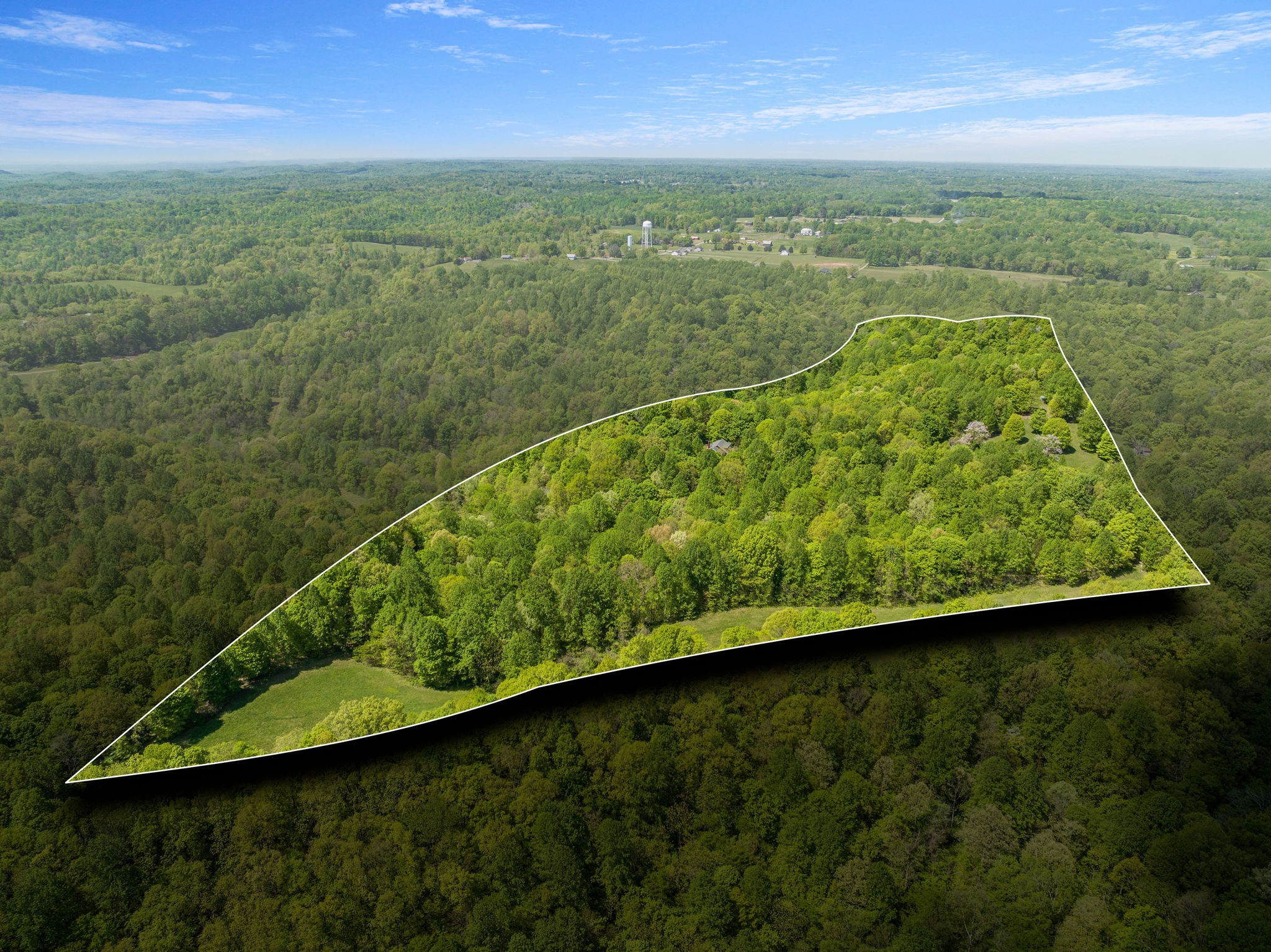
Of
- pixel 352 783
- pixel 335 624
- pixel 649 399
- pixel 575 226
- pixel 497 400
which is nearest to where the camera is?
pixel 335 624

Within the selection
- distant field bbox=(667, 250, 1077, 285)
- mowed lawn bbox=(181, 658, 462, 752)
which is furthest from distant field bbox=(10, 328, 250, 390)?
distant field bbox=(667, 250, 1077, 285)

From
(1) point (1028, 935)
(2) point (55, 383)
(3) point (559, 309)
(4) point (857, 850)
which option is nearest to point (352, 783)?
(4) point (857, 850)

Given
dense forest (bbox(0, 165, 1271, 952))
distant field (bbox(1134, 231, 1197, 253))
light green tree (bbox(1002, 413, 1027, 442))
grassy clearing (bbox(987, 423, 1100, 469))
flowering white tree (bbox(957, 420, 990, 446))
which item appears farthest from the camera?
distant field (bbox(1134, 231, 1197, 253))

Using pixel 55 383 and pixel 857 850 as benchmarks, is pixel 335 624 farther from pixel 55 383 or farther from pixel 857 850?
pixel 55 383

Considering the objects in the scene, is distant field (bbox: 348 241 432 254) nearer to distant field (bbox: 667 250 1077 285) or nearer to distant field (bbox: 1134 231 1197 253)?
distant field (bbox: 667 250 1077 285)

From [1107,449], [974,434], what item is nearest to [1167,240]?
[1107,449]

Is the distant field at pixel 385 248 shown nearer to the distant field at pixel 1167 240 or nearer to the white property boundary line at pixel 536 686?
the white property boundary line at pixel 536 686

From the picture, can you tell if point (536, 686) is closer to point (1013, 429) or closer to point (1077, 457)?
point (1013, 429)

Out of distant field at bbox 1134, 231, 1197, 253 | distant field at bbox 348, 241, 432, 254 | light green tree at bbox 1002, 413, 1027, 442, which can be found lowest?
light green tree at bbox 1002, 413, 1027, 442
